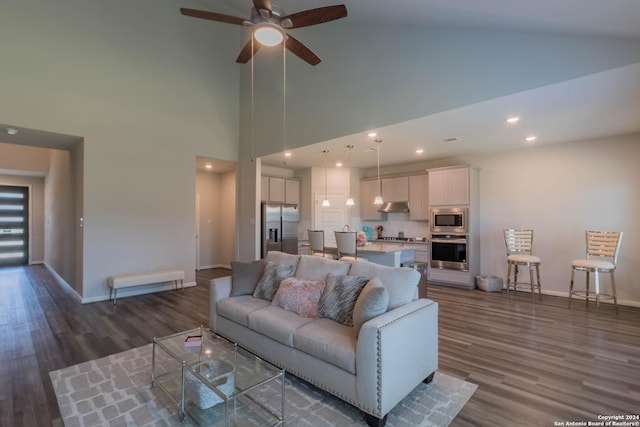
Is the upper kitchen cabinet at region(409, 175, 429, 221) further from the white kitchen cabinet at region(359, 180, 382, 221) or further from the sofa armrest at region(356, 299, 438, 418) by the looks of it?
the sofa armrest at region(356, 299, 438, 418)

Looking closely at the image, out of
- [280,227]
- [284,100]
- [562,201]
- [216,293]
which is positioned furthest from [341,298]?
[562,201]

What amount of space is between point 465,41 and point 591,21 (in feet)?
3.95

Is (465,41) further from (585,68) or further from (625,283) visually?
(625,283)

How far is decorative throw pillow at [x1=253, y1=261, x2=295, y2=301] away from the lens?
3258mm

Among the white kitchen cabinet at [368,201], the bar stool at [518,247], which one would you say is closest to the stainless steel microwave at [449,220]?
the bar stool at [518,247]

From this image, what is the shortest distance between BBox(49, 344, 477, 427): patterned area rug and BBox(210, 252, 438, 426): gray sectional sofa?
0.13 m

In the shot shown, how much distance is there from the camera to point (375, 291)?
225 cm

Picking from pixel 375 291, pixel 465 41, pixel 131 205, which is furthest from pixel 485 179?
pixel 131 205

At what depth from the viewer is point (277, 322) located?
2609mm

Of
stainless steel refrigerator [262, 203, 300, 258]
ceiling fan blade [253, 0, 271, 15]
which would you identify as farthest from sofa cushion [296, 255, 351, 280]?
Answer: stainless steel refrigerator [262, 203, 300, 258]

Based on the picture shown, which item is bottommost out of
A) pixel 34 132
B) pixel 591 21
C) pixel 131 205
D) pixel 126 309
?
pixel 126 309

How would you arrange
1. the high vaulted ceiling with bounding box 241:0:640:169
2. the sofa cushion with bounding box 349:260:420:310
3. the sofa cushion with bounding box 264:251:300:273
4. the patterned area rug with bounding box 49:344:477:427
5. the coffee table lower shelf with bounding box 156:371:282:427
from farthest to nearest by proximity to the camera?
the sofa cushion with bounding box 264:251:300:273 < the high vaulted ceiling with bounding box 241:0:640:169 < the sofa cushion with bounding box 349:260:420:310 < the patterned area rug with bounding box 49:344:477:427 < the coffee table lower shelf with bounding box 156:371:282:427

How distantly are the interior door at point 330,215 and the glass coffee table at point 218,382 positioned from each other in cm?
539

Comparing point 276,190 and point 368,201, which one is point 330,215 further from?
point 276,190
